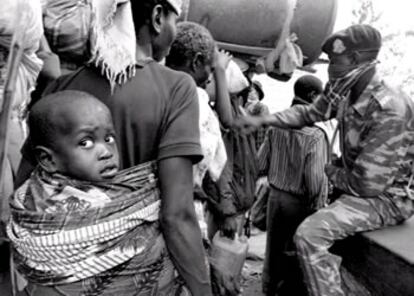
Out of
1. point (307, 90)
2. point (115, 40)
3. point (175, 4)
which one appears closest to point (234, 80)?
point (307, 90)

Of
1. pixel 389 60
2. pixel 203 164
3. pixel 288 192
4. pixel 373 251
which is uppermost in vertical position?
pixel 203 164

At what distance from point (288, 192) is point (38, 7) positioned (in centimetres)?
288

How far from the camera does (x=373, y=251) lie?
3178 mm

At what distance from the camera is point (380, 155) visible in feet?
10.3

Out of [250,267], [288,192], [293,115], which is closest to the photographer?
[293,115]

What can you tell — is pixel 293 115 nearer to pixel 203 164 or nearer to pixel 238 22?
pixel 238 22

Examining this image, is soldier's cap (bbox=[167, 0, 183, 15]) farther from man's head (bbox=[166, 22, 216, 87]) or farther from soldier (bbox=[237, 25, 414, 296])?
soldier (bbox=[237, 25, 414, 296])

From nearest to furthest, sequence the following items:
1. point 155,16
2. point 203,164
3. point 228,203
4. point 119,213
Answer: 1. point 119,213
2. point 155,16
3. point 203,164
4. point 228,203

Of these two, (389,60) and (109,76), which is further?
A: (389,60)

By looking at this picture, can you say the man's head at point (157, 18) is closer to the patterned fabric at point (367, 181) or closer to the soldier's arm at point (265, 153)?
the patterned fabric at point (367, 181)

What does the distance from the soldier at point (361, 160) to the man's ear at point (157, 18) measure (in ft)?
5.47

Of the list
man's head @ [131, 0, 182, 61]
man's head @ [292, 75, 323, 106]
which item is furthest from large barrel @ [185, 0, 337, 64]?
man's head @ [131, 0, 182, 61]

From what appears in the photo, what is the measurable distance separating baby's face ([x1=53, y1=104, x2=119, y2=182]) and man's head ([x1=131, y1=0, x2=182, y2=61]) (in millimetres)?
355

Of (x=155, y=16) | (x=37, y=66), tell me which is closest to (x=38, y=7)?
(x=37, y=66)
